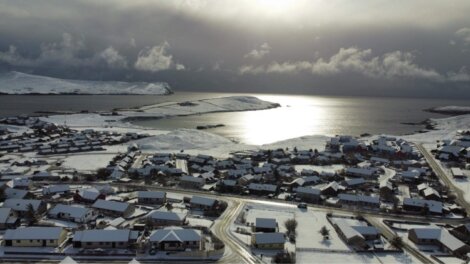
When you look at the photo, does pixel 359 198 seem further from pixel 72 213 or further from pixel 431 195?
pixel 72 213

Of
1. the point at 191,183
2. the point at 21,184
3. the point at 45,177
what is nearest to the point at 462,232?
the point at 191,183

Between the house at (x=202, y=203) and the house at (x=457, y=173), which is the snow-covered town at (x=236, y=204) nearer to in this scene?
the house at (x=202, y=203)

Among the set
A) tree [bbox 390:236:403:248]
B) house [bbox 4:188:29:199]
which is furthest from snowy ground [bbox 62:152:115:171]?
tree [bbox 390:236:403:248]

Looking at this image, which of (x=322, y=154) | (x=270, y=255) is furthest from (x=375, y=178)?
(x=270, y=255)

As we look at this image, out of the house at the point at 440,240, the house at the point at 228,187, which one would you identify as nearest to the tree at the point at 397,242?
the house at the point at 440,240

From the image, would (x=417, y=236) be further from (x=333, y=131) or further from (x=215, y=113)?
(x=215, y=113)
